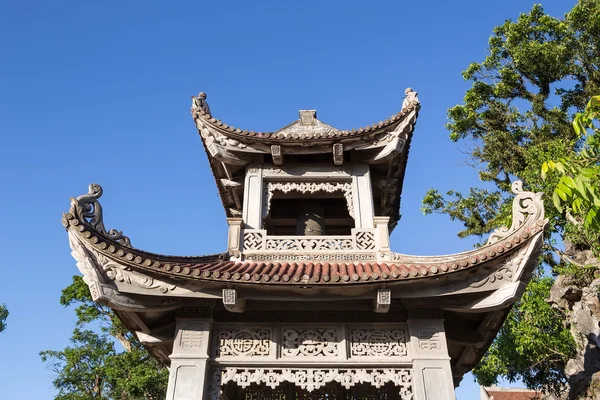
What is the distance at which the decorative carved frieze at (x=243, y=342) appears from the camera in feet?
22.4

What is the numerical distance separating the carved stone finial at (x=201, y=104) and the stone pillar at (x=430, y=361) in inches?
228

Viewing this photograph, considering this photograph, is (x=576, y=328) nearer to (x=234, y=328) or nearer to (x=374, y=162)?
(x=374, y=162)

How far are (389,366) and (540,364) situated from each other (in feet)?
36.1

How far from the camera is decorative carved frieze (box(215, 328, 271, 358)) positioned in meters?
6.83

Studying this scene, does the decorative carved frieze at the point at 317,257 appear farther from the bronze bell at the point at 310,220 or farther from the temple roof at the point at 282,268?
the bronze bell at the point at 310,220

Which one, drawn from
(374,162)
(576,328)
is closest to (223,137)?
(374,162)

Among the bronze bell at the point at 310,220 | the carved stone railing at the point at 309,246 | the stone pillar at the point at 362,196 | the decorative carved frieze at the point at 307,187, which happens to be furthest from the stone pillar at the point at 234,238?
the stone pillar at the point at 362,196

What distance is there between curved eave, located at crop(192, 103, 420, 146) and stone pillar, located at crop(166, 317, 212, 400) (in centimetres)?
372

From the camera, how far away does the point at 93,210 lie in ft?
22.8

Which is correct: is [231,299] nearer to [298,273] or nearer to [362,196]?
[298,273]

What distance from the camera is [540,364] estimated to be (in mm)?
15289

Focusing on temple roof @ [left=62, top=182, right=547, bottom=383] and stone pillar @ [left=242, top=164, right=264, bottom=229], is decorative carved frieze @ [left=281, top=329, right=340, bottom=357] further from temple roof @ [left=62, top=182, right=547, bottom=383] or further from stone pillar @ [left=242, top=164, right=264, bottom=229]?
stone pillar @ [left=242, top=164, right=264, bottom=229]

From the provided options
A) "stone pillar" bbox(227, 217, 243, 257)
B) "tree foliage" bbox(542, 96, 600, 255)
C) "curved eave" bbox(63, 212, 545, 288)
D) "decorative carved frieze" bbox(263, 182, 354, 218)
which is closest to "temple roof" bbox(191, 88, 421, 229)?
"decorative carved frieze" bbox(263, 182, 354, 218)

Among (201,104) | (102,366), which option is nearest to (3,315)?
(102,366)
